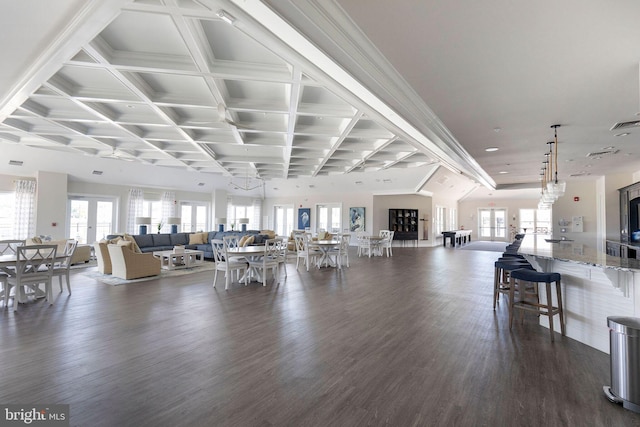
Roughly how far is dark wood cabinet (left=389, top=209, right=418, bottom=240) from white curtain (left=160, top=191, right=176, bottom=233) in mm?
9544

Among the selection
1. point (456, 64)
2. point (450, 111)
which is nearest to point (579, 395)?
point (456, 64)

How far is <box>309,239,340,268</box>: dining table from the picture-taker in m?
7.98

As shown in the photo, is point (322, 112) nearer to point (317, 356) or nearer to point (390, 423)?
point (317, 356)

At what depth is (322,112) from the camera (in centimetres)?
525

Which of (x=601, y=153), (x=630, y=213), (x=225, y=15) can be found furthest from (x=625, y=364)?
(x=630, y=213)

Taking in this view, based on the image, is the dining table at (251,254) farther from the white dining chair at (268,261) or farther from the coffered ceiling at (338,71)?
the coffered ceiling at (338,71)

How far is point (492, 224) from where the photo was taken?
1881cm

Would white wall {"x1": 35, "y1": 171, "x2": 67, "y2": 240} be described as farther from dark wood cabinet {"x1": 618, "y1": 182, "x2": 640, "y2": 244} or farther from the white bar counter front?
dark wood cabinet {"x1": 618, "y1": 182, "x2": 640, "y2": 244}

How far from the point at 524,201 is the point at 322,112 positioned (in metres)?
17.3

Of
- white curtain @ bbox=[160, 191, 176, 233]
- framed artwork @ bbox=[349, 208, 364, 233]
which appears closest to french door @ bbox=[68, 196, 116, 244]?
white curtain @ bbox=[160, 191, 176, 233]

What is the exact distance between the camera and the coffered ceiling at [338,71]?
6.98ft

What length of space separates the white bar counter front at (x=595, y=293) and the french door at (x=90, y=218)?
12.4m

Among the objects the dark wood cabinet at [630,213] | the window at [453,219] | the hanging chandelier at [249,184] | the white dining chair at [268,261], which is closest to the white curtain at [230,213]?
the hanging chandelier at [249,184]

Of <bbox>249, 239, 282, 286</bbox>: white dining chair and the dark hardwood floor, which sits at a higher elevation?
<bbox>249, 239, 282, 286</bbox>: white dining chair
